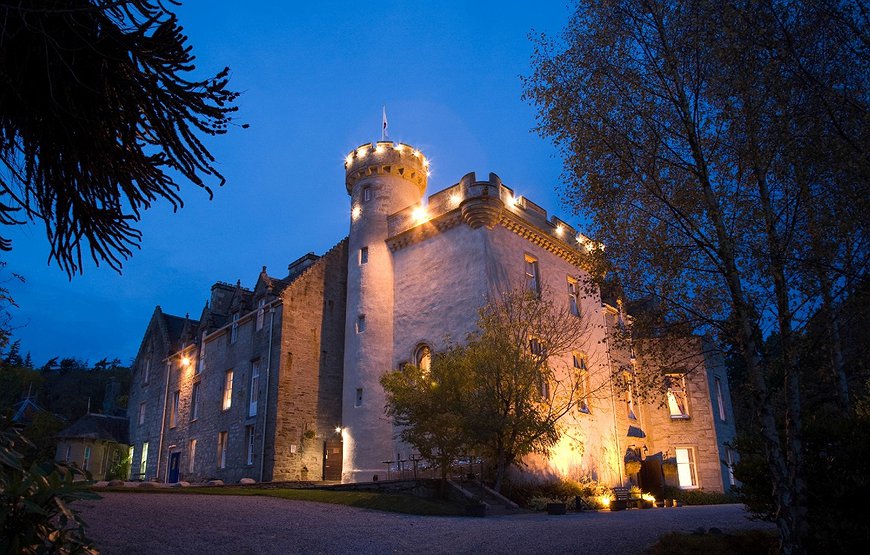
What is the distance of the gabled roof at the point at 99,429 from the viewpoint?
37.9 metres

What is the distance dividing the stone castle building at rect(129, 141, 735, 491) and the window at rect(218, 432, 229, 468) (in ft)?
0.28

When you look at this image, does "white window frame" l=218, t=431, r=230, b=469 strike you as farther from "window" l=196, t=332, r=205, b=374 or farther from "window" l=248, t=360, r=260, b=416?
"window" l=196, t=332, r=205, b=374

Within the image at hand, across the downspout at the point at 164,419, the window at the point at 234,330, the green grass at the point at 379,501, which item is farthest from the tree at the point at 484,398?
the downspout at the point at 164,419

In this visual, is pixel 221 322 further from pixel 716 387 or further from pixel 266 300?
pixel 716 387

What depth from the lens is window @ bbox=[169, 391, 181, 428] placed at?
36312mm

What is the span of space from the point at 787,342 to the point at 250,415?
24651 millimetres

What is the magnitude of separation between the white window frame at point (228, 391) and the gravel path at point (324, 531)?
16251 millimetres

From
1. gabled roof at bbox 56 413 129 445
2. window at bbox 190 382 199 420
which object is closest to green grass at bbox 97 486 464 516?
window at bbox 190 382 199 420

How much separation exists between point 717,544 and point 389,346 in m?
19.0

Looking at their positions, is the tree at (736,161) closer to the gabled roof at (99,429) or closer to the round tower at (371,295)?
the round tower at (371,295)

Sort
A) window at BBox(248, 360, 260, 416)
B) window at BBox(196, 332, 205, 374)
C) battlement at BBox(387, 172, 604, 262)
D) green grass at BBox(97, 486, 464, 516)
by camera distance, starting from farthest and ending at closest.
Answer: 1. window at BBox(196, 332, 205, 374)
2. window at BBox(248, 360, 260, 416)
3. battlement at BBox(387, 172, 604, 262)
4. green grass at BBox(97, 486, 464, 516)

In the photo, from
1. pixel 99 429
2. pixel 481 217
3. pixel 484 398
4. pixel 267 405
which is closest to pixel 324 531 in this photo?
pixel 484 398

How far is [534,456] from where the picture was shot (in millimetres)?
22109

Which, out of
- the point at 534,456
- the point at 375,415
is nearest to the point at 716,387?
the point at 534,456
